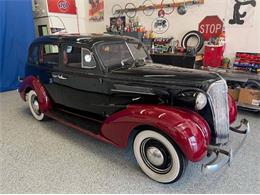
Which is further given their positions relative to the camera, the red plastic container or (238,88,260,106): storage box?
the red plastic container

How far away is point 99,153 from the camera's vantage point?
7.65ft

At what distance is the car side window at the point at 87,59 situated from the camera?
91.4 inches

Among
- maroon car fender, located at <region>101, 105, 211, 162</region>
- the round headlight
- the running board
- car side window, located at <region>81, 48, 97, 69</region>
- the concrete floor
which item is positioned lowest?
the concrete floor

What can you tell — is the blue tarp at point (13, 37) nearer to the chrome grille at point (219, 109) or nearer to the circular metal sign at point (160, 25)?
the circular metal sign at point (160, 25)

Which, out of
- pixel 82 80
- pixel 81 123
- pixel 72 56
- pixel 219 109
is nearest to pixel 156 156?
pixel 219 109

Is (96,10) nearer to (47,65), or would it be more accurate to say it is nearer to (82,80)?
(47,65)

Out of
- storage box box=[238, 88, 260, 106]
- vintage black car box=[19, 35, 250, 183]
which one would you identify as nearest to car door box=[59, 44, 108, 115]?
vintage black car box=[19, 35, 250, 183]

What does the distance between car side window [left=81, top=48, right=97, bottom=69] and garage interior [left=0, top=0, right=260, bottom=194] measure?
0.89 m

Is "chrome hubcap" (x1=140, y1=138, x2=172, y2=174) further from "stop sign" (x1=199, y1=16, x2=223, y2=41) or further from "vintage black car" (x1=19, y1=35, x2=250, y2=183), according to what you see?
"stop sign" (x1=199, y1=16, x2=223, y2=41)

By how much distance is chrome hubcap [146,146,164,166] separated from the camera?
1.84 meters

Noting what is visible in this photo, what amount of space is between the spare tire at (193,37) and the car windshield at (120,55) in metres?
1.66

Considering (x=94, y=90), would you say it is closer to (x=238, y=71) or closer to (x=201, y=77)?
(x=201, y=77)

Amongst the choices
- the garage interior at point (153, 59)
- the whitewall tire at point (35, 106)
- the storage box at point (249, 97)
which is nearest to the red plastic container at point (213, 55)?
the garage interior at point (153, 59)

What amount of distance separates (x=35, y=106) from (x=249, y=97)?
3098 millimetres
